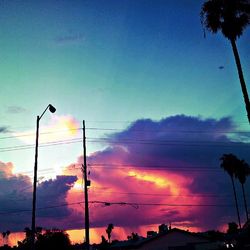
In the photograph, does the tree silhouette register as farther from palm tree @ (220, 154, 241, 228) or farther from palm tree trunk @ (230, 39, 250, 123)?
palm tree trunk @ (230, 39, 250, 123)

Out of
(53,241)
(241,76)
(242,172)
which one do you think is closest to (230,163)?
(242,172)

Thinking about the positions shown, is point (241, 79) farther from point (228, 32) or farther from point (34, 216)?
point (34, 216)

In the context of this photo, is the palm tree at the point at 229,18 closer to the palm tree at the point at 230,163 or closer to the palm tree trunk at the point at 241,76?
the palm tree trunk at the point at 241,76

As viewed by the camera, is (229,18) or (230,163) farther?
(230,163)

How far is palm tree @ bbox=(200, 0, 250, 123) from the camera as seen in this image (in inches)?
1136

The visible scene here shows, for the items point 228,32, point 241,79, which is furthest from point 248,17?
point 241,79

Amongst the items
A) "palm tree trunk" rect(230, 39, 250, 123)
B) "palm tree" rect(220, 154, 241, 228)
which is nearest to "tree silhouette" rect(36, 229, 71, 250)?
"palm tree" rect(220, 154, 241, 228)

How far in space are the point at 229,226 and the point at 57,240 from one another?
5791 inches

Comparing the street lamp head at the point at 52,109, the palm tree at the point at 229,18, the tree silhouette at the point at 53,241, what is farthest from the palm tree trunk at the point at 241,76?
the tree silhouette at the point at 53,241

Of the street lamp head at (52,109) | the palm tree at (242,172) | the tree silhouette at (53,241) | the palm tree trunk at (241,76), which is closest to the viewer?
the palm tree trunk at (241,76)

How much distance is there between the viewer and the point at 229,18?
29156 mm

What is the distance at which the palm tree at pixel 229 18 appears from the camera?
94.6ft

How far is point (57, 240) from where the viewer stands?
69375 mm

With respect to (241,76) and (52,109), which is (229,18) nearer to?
(241,76)
